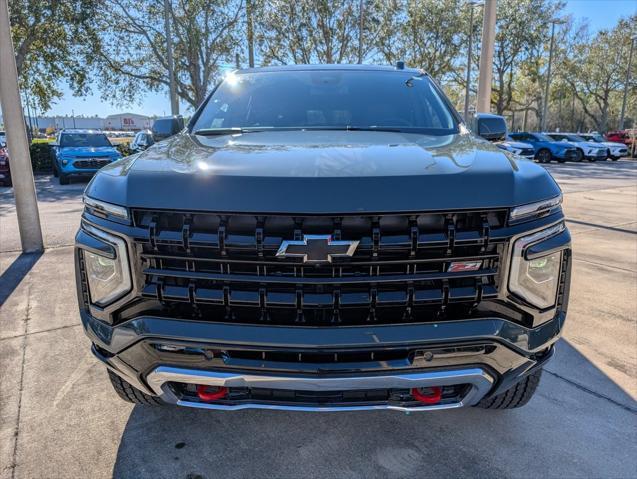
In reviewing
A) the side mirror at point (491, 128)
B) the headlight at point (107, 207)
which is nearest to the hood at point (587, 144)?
the side mirror at point (491, 128)

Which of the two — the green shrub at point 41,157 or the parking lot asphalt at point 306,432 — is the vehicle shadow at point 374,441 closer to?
the parking lot asphalt at point 306,432

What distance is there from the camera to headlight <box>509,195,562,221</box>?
69.9 inches

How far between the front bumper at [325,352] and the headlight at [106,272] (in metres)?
0.14

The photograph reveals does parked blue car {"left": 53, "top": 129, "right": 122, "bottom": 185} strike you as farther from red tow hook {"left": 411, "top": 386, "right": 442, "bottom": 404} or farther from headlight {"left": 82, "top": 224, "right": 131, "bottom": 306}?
red tow hook {"left": 411, "top": 386, "right": 442, "bottom": 404}

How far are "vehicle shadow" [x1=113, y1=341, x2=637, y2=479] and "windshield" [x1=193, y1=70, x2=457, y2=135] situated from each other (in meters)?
1.64

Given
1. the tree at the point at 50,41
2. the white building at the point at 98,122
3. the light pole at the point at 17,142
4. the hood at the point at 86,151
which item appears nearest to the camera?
the light pole at the point at 17,142

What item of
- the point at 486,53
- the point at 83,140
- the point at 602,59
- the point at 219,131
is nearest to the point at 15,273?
the point at 219,131

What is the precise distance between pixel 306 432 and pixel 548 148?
26352mm

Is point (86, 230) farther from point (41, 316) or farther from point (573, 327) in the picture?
point (573, 327)

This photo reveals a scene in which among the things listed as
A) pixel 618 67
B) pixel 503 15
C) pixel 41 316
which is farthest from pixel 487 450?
pixel 618 67

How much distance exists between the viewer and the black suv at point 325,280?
1.73 meters

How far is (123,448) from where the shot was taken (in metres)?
2.34

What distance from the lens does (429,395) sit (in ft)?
6.27

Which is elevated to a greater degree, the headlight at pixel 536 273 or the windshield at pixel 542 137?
the headlight at pixel 536 273
